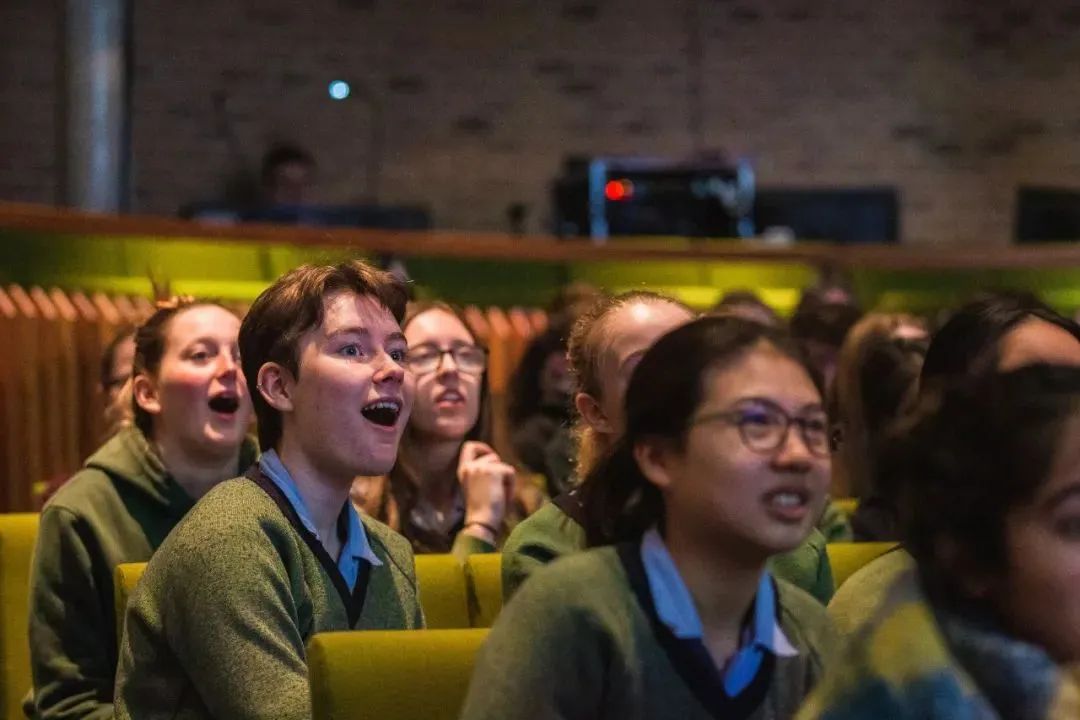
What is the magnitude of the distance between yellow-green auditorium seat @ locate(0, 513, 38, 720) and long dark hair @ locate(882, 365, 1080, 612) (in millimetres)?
2167

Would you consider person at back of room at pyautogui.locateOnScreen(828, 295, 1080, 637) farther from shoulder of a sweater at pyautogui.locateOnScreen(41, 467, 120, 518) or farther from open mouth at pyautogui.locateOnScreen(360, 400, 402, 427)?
shoulder of a sweater at pyautogui.locateOnScreen(41, 467, 120, 518)

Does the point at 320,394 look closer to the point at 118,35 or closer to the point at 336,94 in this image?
the point at 118,35

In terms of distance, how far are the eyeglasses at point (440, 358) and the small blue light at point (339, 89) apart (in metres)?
5.98

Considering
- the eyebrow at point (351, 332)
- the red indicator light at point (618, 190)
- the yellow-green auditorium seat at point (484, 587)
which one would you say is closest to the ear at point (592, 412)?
the yellow-green auditorium seat at point (484, 587)

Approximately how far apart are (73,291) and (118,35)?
274 cm

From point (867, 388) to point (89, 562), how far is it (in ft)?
5.44

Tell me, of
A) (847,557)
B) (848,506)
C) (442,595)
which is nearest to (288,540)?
(442,595)

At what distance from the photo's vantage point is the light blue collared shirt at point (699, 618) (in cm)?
196

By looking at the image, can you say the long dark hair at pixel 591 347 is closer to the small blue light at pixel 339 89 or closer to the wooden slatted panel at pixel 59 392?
the wooden slatted panel at pixel 59 392

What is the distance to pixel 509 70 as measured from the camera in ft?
33.2

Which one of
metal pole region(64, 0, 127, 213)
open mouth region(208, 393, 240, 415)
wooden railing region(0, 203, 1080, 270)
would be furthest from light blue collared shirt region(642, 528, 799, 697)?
metal pole region(64, 0, 127, 213)

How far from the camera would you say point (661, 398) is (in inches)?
80.0

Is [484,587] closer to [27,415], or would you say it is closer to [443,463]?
[443,463]

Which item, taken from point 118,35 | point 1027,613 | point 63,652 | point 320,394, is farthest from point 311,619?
point 118,35
